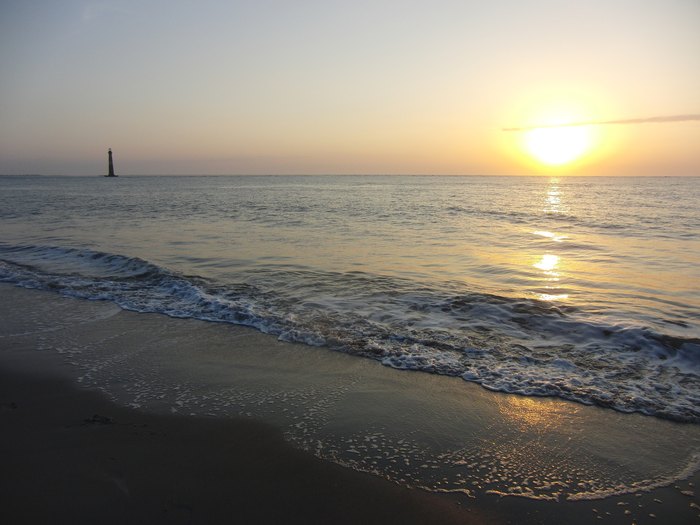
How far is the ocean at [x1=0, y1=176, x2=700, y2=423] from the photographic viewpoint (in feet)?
18.9

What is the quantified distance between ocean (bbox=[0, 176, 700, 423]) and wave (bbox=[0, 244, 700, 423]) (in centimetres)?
3

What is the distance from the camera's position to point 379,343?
256 inches

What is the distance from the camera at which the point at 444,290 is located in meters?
9.35

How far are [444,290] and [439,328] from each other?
7.50ft

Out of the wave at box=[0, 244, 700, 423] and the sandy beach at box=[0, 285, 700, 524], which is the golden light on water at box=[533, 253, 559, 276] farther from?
the sandy beach at box=[0, 285, 700, 524]

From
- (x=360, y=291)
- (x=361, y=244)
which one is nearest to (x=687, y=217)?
(x=361, y=244)

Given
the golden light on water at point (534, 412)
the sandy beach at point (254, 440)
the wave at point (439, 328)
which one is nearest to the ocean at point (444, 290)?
the wave at point (439, 328)

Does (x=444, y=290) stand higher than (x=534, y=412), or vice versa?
(x=444, y=290)

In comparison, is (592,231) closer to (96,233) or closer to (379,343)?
(379,343)

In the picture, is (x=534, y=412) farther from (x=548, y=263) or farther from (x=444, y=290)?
(x=548, y=263)

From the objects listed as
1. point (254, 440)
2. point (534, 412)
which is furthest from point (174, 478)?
point (534, 412)

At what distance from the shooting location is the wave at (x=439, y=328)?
5.29 meters

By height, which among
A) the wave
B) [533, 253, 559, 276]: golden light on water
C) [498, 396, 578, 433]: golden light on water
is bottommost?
[498, 396, 578, 433]: golden light on water

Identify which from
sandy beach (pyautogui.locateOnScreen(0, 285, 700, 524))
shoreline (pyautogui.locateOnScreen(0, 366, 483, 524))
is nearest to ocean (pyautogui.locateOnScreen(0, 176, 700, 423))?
sandy beach (pyautogui.locateOnScreen(0, 285, 700, 524))
